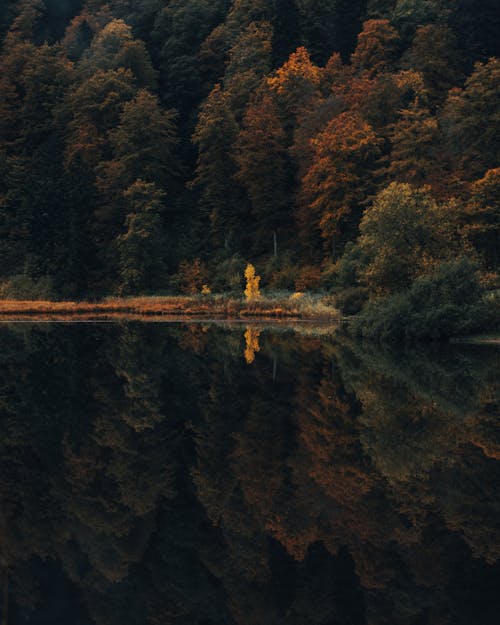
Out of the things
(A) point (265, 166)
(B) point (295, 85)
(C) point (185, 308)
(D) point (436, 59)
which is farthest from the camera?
(B) point (295, 85)

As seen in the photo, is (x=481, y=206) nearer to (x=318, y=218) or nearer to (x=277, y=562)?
(x=318, y=218)

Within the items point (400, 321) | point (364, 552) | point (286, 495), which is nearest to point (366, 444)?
point (286, 495)

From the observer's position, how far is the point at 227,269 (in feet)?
216

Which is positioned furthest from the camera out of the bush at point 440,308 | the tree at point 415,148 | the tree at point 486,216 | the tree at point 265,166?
the tree at point 265,166

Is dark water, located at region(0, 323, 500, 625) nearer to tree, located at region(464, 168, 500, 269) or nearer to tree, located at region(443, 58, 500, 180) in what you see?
tree, located at region(464, 168, 500, 269)

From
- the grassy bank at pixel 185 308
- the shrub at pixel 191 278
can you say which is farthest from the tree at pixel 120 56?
the grassy bank at pixel 185 308

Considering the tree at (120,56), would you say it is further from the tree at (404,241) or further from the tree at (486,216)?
the tree at (404,241)

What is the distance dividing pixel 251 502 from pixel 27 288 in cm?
6145

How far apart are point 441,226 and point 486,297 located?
688 cm

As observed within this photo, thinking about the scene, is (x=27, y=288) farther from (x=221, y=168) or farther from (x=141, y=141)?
(x=221, y=168)

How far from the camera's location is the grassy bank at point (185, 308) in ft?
168

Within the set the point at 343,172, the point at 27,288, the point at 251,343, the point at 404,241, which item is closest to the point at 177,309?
the point at 343,172

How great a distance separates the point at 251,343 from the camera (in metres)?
31.9

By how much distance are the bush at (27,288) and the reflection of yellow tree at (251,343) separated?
29.8 m
